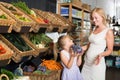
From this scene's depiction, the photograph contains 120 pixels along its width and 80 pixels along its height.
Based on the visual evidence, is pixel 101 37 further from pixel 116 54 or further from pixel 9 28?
pixel 116 54

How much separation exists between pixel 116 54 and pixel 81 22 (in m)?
1.50

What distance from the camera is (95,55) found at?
3.98 metres

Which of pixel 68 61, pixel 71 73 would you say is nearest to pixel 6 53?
pixel 68 61

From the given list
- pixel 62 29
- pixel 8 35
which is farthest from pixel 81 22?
pixel 8 35

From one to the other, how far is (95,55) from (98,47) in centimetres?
13

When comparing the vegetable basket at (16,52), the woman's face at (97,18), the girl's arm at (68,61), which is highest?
the woman's face at (97,18)

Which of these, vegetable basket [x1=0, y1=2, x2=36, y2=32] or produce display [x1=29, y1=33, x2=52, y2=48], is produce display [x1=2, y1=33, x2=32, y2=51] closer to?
vegetable basket [x1=0, y1=2, x2=36, y2=32]

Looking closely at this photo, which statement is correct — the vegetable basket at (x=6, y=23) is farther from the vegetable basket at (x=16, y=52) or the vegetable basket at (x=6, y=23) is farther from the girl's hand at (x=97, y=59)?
the girl's hand at (x=97, y=59)

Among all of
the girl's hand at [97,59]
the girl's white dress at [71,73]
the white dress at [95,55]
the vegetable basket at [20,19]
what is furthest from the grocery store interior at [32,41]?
the girl's hand at [97,59]

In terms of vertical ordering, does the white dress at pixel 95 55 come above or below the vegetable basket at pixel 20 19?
below

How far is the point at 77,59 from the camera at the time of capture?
4066 mm

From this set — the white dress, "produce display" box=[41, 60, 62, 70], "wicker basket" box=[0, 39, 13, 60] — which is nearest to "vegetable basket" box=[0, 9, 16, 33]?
"wicker basket" box=[0, 39, 13, 60]

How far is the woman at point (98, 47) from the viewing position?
3855 mm

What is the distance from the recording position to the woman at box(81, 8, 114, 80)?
3.86 m
